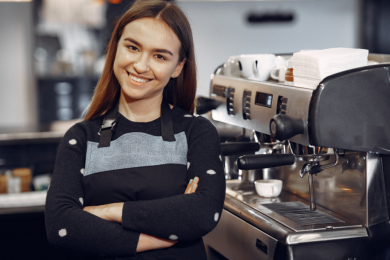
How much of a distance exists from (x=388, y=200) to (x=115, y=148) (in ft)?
2.19

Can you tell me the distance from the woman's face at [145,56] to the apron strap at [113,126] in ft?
0.28

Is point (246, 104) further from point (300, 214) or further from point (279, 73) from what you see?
point (300, 214)

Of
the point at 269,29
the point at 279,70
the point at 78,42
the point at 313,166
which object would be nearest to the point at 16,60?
the point at 78,42

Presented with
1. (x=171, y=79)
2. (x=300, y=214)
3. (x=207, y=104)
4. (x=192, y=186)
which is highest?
(x=171, y=79)


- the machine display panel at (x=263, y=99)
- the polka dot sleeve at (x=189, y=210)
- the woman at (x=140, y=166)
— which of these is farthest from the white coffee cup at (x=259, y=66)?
the polka dot sleeve at (x=189, y=210)

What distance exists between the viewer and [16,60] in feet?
14.9

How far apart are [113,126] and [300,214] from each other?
21.0 inches

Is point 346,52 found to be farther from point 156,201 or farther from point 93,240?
point 93,240

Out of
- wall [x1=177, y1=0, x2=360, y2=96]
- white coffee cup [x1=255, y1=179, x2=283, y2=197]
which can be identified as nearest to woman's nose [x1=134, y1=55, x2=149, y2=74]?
white coffee cup [x1=255, y1=179, x2=283, y2=197]

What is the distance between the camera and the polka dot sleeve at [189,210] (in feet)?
3.25

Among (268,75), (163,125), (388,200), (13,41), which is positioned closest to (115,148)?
(163,125)

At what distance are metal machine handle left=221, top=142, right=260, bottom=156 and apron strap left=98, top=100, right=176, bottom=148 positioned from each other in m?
0.27

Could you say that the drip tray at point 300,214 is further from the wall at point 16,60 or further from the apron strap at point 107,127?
the wall at point 16,60

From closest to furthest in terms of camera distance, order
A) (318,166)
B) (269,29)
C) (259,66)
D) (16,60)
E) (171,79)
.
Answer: (318,166) < (171,79) < (259,66) < (16,60) < (269,29)
